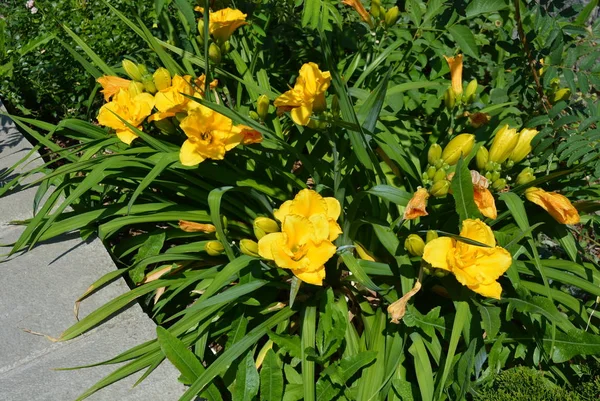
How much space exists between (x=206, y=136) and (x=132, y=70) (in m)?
0.36

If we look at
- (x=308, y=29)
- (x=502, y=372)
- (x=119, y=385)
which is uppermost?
(x=308, y=29)

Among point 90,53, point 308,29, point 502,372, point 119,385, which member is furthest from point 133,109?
point 502,372

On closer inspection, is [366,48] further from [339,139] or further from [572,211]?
[572,211]

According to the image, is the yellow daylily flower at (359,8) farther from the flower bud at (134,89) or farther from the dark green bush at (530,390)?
the dark green bush at (530,390)

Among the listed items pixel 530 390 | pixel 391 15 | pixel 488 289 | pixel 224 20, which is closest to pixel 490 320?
pixel 488 289

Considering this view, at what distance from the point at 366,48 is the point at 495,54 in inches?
23.5

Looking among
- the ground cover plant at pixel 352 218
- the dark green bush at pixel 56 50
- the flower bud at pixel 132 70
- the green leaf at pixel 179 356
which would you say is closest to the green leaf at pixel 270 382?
the ground cover plant at pixel 352 218

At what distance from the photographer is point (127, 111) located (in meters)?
Result: 1.67

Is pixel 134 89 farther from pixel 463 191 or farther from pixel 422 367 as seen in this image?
pixel 422 367

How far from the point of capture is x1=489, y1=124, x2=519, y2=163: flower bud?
1521 millimetres

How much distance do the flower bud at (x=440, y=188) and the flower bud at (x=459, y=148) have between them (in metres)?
0.08

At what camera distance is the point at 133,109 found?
5.47 feet

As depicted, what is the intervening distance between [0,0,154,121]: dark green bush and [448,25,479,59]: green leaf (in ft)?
4.20

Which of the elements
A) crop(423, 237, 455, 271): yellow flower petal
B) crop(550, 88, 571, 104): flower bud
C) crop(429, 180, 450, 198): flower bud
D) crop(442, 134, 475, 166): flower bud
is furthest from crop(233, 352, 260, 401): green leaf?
crop(550, 88, 571, 104): flower bud
